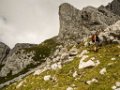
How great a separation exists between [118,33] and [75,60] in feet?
21.3

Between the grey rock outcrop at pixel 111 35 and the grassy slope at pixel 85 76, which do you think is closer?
the grassy slope at pixel 85 76

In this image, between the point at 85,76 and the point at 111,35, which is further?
the point at 111,35

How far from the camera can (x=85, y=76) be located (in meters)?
31.8

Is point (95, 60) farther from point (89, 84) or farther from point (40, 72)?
point (40, 72)

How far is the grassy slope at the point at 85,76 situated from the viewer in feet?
98.0

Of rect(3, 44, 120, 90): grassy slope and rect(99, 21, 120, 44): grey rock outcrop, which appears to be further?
rect(99, 21, 120, 44): grey rock outcrop

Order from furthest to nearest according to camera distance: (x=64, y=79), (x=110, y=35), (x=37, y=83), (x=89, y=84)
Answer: (x=110, y=35) < (x=37, y=83) < (x=64, y=79) < (x=89, y=84)

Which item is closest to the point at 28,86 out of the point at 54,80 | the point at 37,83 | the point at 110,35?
the point at 37,83

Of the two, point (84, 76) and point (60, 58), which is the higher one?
point (60, 58)

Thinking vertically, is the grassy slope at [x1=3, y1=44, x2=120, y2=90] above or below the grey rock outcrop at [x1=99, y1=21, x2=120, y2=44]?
below

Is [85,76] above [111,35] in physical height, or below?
below

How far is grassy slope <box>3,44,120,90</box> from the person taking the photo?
29875 mm

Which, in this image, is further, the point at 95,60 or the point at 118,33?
the point at 118,33

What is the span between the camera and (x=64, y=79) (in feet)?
108
